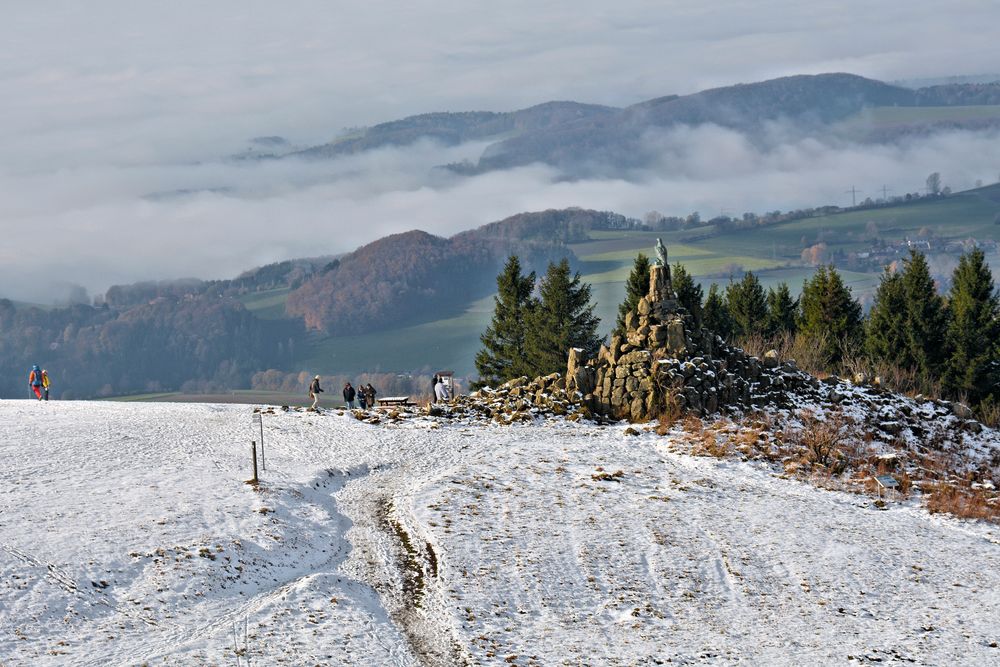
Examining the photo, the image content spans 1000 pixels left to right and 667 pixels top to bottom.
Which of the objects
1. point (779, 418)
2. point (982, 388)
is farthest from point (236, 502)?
point (982, 388)

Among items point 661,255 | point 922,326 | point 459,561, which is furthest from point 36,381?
point 922,326

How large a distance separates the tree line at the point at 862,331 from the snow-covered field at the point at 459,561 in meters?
32.6

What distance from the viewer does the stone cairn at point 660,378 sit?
1961 inches

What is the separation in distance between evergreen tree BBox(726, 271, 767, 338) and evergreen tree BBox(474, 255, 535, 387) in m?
24.1

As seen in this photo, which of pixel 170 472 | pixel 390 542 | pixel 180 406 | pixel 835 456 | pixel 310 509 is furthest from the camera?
pixel 180 406

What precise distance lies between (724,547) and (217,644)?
16.4m

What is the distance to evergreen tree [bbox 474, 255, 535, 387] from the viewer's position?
258 ft

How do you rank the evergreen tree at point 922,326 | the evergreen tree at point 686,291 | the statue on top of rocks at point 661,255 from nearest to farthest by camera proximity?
1. the statue on top of rocks at point 661,255
2. the evergreen tree at point 922,326
3. the evergreen tree at point 686,291

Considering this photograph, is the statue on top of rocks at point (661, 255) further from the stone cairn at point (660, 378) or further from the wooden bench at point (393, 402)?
the wooden bench at point (393, 402)

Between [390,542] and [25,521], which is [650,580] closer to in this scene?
[390,542]

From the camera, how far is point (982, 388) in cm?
7481

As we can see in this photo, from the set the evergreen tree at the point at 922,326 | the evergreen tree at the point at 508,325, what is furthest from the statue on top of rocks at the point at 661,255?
the evergreen tree at the point at 922,326

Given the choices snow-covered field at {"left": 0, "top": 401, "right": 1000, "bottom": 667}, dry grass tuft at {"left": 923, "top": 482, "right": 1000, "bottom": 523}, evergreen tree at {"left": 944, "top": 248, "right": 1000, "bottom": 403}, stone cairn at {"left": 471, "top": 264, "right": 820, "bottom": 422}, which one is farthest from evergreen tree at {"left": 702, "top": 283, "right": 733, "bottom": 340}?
dry grass tuft at {"left": 923, "top": 482, "right": 1000, "bottom": 523}

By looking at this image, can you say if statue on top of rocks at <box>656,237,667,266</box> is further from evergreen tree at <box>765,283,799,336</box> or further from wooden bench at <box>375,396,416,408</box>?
evergreen tree at <box>765,283,799,336</box>
